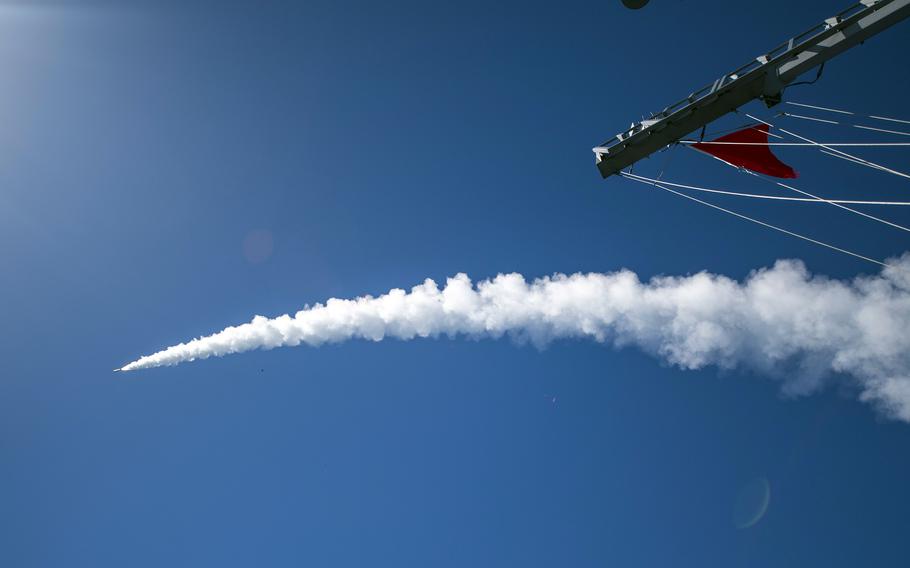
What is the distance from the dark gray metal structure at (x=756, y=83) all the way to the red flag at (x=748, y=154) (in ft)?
6.54

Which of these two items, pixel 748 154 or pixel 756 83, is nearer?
pixel 756 83

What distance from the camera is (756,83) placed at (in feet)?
47.1

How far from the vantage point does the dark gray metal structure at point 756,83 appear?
12.8m

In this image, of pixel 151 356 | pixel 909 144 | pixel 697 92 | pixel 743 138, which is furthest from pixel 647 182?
pixel 151 356

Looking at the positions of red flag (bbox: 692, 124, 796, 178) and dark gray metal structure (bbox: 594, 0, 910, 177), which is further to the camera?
red flag (bbox: 692, 124, 796, 178)

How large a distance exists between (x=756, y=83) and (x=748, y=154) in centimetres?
331

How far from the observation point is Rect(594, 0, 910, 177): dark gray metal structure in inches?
505

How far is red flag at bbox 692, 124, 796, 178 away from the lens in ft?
55.3

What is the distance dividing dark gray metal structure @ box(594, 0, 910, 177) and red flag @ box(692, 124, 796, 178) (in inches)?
78.5

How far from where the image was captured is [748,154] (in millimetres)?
16953

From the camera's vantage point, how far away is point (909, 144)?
11797 mm

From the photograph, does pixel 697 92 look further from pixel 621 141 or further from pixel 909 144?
pixel 909 144

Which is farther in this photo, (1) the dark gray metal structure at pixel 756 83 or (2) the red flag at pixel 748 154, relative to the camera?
(2) the red flag at pixel 748 154

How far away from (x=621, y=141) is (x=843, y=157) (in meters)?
6.41
